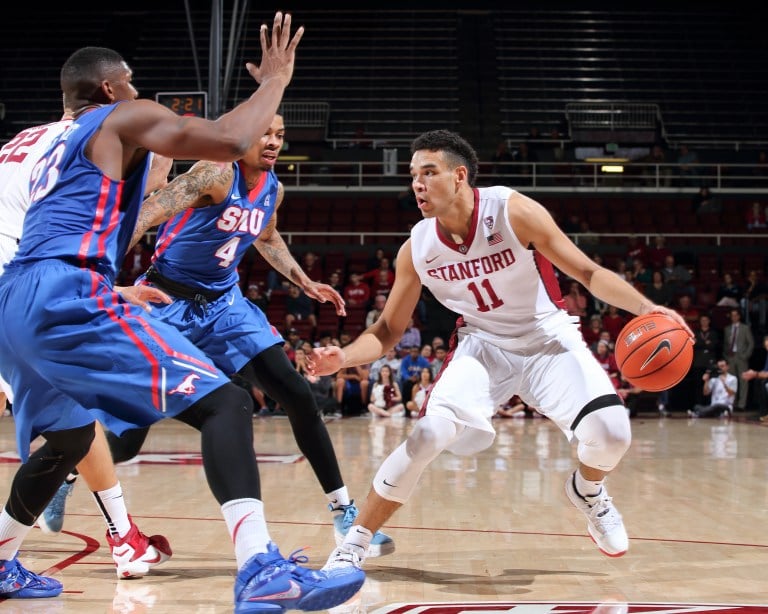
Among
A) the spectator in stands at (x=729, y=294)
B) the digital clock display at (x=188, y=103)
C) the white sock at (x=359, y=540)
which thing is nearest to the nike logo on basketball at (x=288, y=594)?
the white sock at (x=359, y=540)

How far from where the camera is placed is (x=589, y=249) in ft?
60.7

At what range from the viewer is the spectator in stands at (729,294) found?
16312 millimetres

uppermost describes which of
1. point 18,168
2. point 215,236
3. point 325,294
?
point 18,168

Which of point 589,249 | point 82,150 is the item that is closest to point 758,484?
point 82,150

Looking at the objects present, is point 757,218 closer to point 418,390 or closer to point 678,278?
point 678,278

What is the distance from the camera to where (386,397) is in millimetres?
14406

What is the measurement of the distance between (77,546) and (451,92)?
2153 centimetres

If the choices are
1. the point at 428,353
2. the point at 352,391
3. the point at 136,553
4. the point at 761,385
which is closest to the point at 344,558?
the point at 136,553

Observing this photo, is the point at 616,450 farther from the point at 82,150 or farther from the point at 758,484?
the point at 758,484

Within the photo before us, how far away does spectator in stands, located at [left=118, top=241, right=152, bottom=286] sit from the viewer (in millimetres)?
17625

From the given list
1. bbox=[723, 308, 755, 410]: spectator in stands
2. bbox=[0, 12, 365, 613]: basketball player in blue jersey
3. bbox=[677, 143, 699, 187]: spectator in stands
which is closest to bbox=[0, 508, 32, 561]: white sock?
bbox=[0, 12, 365, 613]: basketball player in blue jersey

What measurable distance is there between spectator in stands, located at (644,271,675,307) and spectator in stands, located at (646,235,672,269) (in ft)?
4.10

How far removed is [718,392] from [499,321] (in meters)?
11.6

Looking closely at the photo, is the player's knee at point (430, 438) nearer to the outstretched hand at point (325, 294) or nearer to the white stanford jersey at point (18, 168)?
the outstretched hand at point (325, 294)
